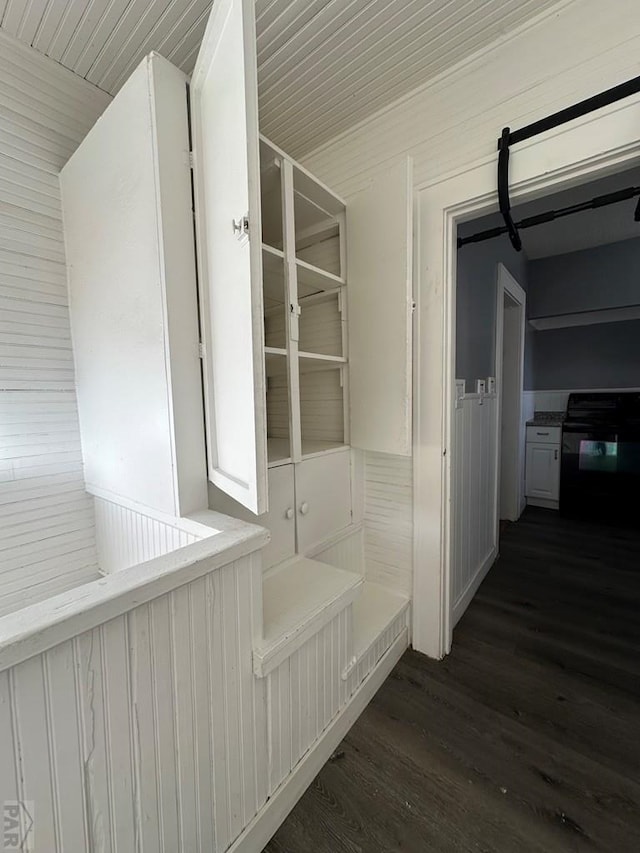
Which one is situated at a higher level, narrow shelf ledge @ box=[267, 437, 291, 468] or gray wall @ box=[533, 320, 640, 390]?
gray wall @ box=[533, 320, 640, 390]

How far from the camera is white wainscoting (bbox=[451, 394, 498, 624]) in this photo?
1887 mm

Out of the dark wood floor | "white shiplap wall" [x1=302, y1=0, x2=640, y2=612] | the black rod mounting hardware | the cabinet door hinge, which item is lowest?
the dark wood floor

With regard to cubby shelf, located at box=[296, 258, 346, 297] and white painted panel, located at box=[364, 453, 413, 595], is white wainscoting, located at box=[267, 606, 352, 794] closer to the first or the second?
white painted panel, located at box=[364, 453, 413, 595]

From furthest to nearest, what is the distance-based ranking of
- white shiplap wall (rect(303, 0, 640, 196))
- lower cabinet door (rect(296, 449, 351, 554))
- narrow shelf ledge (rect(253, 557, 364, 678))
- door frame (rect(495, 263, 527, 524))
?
1. door frame (rect(495, 263, 527, 524))
2. lower cabinet door (rect(296, 449, 351, 554))
3. white shiplap wall (rect(303, 0, 640, 196))
4. narrow shelf ledge (rect(253, 557, 364, 678))

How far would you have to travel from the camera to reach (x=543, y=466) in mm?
3703

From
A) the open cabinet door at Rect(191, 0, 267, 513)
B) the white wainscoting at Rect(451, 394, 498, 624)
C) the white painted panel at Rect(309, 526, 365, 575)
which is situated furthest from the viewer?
the white wainscoting at Rect(451, 394, 498, 624)

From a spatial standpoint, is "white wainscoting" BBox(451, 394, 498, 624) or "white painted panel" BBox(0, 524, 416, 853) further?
"white wainscoting" BBox(451, 394, 498, 624)

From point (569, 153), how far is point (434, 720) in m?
2.09

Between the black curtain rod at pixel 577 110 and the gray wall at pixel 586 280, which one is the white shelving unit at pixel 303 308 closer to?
the black curtain rod at pixel 577 110

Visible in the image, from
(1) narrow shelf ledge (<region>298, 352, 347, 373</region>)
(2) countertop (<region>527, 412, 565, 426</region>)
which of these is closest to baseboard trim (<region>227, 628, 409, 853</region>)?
(1) narrow shelf ledge (<region>298, 352, 347, 373</region>)

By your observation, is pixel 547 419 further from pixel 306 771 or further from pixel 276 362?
pixel 306 771

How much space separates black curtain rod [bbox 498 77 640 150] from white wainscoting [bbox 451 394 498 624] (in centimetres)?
109

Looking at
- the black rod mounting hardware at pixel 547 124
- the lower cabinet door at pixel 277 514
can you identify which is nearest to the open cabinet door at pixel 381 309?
the black rod mounting hardware at pixel 547 124

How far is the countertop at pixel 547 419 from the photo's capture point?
3707 mm
